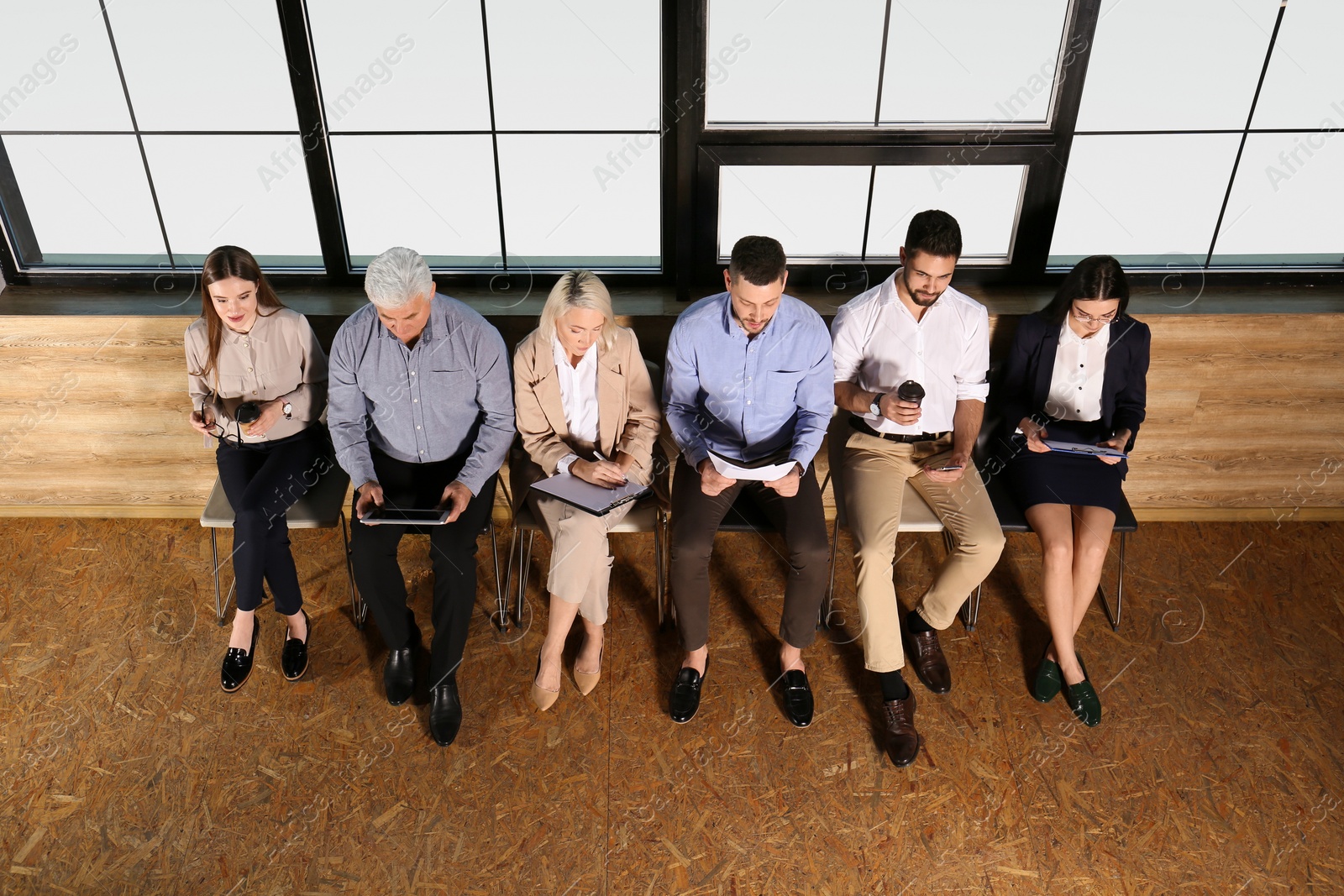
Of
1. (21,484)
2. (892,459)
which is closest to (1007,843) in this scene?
(892,459)

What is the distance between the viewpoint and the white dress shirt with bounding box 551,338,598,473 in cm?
285

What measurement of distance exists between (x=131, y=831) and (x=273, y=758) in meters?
0.39

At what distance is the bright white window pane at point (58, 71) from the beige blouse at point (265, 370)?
0.92 meters

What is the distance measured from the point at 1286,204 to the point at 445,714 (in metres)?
3.47

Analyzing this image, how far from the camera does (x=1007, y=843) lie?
8.38 feet

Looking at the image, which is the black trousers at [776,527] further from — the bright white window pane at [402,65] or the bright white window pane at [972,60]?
the bright white window pane at [402,65]

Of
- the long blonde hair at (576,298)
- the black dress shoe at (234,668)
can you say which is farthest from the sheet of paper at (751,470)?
the black dress shoe at (234,668)

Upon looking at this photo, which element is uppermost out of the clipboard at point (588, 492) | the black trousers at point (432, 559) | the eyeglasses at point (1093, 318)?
the eyeglasses at point (1093, 318)

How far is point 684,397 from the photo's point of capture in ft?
9.59

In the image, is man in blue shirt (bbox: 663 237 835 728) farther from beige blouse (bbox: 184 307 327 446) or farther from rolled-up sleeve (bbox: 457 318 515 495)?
beige blouse (bbox: 184 307 327 446)

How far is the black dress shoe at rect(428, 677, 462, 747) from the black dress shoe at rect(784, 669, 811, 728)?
3.34 feet

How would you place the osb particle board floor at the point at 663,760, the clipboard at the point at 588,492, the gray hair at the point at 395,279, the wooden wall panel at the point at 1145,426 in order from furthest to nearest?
the wooden wall panel at the point at 1145,426 < the clipboard at the point at 588,492 < the gray hair at the point at 395,279 < the osb particle board floor at the point at 663,760

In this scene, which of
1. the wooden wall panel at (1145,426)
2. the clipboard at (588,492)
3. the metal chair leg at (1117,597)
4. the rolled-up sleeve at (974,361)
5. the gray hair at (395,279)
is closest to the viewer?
the gray hair at (395,279)

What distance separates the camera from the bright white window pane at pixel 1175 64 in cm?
307
